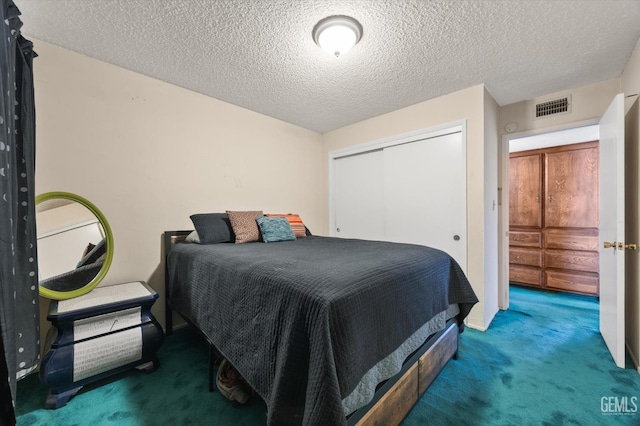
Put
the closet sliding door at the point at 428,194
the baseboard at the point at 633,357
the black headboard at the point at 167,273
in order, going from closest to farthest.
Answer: the baseboard at the point at 633,357 < the black headboard at the point at 167,273 < the closet sliding door at the point at 428,194

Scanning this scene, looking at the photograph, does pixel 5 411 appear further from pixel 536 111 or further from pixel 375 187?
pixel 536 111

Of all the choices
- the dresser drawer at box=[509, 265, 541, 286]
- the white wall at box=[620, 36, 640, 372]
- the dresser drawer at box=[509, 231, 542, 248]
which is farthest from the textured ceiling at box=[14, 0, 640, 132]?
the dresser drawer at box=[509, 265, 541, 286]

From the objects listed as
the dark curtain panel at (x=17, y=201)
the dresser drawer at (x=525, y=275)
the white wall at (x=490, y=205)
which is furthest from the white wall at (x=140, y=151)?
the dresser drawer at (x=525, y=275)

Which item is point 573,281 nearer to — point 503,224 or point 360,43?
point 503,224

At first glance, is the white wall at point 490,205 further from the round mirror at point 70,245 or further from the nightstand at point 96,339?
the round mirror at point 70,245

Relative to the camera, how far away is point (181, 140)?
99.3 inches

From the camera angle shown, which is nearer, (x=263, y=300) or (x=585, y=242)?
(x=263, y=300)

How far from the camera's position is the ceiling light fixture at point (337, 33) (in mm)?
1599

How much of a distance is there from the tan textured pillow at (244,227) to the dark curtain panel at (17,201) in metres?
1.30

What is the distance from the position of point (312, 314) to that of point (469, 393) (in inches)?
51.8

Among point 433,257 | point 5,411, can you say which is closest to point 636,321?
point 433,257

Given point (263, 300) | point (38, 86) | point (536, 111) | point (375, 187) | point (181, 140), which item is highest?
point (536, 111)

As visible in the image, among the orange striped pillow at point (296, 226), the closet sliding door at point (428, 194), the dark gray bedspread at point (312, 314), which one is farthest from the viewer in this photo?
the orange striped pillow at point (296, 226)

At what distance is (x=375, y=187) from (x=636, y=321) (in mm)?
2474
